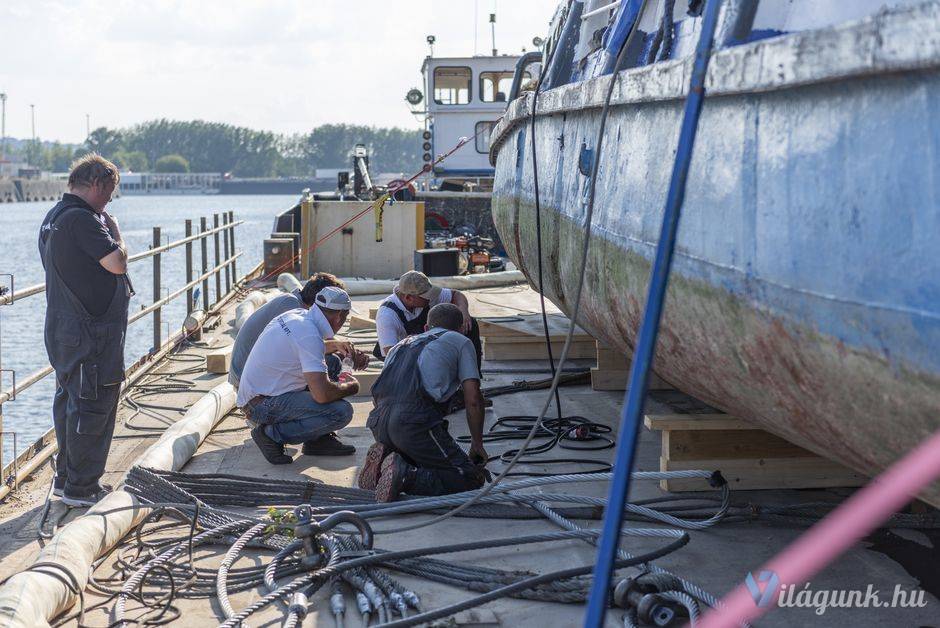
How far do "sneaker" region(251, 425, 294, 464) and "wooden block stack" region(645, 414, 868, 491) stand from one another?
7.14 ft

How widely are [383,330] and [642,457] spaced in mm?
1947

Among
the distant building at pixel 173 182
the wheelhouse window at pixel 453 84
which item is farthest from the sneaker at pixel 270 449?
the distant building at pixel 173 182

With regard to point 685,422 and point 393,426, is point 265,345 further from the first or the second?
point 685,422

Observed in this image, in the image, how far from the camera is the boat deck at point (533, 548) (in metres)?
3.83

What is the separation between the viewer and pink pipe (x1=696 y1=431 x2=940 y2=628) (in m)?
3.59

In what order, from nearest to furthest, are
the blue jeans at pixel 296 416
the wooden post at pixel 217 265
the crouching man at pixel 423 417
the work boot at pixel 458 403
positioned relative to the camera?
the crouching man at pixel 423 417 < the blue jeans at pixel 296 416 < the work boot at pixel 458 403 < the wooden post at pixel 217 265

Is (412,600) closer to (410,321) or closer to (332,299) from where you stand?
(332,299)

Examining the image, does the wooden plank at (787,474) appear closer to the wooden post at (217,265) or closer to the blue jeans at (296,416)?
the blue jeans at (296,416)

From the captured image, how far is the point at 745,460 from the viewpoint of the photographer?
16.4 feet

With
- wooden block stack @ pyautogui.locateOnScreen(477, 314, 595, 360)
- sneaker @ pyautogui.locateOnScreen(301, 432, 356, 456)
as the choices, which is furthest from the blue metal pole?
wooden block stack @ pyautogui.locateOnScreen(477, 314, 595, 360)

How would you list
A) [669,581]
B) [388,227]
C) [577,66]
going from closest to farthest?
[669,581] → [577,66] → [388,227]

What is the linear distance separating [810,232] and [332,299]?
12.0 feet

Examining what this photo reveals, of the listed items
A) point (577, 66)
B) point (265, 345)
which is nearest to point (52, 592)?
point (265, 345)

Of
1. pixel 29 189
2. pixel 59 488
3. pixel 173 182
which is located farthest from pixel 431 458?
pixel 173 182
